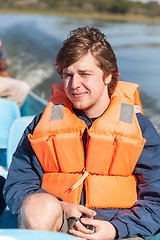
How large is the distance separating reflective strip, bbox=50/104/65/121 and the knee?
431 millimetres

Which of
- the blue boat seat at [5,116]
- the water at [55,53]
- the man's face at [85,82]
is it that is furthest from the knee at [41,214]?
the water at [55,53]

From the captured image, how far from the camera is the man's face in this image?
4.08 feet

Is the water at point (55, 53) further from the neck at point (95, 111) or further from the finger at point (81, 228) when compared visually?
the finger at point (81, 228)

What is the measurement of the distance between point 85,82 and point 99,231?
0.54 metres

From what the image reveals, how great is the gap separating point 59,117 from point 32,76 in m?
4.15

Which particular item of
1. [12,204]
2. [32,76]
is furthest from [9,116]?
[32,76]

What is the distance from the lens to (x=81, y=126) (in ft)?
4.35

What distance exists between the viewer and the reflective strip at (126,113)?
1.32m

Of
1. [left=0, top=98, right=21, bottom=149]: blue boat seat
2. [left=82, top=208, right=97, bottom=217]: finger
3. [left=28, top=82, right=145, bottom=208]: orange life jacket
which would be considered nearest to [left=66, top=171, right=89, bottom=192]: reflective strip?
[left=28, top=82, right=145, bottom=208]: orange life jacket

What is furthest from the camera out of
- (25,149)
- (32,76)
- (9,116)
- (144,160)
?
(32,76)

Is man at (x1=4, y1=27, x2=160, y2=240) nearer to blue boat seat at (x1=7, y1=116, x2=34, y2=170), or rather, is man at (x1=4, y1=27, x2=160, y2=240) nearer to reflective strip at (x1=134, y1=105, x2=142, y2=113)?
reflective strip at (x1=134, y1=105, x2=142, y2=113)

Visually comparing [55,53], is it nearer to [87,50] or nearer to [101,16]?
[87,50]

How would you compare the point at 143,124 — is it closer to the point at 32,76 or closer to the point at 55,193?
the point at 55,193

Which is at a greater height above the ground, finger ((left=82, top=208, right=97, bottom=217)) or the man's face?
the man's face
